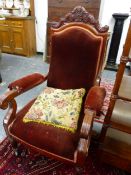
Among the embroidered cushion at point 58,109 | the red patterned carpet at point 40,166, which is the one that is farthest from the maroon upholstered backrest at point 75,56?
the red patterned carpet at point 40,166

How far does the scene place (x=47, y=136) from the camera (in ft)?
3.30

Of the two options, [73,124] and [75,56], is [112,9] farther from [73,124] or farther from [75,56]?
[73,124]

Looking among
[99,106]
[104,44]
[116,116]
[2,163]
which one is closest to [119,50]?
[104,44]

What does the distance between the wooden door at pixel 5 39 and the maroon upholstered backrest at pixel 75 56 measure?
2580 millimetres

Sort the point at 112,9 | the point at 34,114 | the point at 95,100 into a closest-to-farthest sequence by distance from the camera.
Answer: the point at 95,100, the point at 34,114, the point at 112,9

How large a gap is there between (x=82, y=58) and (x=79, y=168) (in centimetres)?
80

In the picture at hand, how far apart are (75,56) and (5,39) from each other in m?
2.89

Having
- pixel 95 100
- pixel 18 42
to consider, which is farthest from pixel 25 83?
pixel 18 42

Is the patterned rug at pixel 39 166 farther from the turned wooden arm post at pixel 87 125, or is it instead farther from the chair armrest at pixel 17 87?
the chair armrest at pixel 17 87

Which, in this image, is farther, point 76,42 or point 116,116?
point 76,42

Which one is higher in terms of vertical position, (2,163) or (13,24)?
(13,24)

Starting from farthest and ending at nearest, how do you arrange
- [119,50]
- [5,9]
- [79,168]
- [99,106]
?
1. [5,9]
2. [119,50]
3. [79,168]
4. [99,106]

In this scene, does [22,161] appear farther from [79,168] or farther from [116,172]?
[116,172]

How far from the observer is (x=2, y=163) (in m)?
1.29
